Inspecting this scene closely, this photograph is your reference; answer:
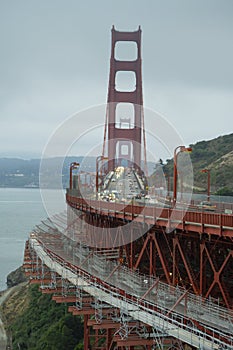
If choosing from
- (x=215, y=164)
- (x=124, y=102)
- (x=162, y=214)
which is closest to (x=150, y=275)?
(x=162, y=214)

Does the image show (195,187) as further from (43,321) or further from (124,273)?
(124,273)

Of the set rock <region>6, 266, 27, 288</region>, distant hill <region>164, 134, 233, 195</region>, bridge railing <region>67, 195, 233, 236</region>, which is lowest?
rock <region>6, 266, 27, 288</region>

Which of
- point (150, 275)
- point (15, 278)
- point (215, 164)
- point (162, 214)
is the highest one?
point (215, 164)

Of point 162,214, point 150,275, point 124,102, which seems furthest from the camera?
point 124,102

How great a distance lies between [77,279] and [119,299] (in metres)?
3.91

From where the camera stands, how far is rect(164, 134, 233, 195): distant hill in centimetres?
6520

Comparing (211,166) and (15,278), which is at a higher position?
(211,166)

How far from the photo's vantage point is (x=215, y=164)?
3054 inches

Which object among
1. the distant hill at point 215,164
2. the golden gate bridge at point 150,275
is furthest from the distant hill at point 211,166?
the golden gate bridge at point 150,275

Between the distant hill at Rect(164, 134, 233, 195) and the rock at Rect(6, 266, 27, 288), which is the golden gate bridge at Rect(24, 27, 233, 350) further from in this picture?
the distant hill at Rect(164, 134, 233, 195)

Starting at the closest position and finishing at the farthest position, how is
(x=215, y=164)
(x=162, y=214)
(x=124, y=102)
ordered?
1. (x=162, y=214)
2. (x=124, y=102)
3. (x=215, y=164)

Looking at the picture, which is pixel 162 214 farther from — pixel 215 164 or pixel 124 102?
pixel 215 164

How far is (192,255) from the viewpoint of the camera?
21.9m

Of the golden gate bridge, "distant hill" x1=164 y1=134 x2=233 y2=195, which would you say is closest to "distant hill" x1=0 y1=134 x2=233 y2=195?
"distant hill" x1=164 y1=134 x2=233 y2=195
